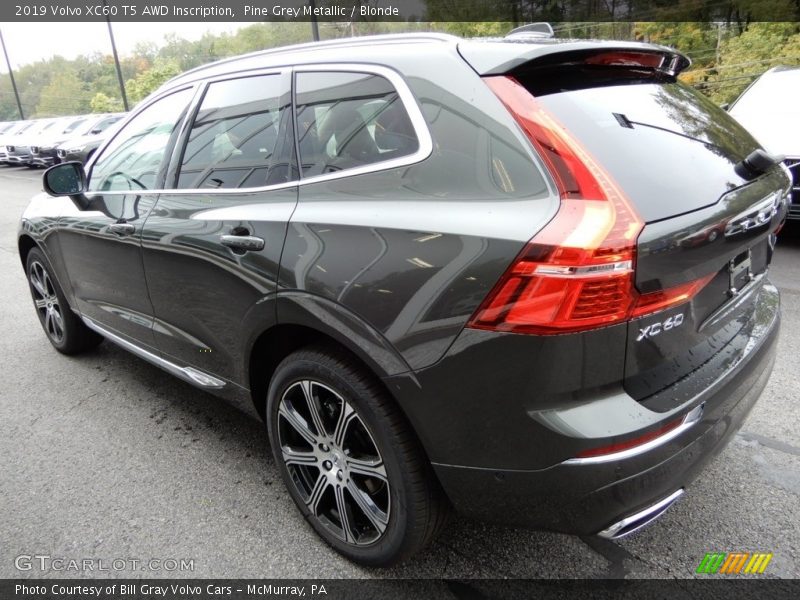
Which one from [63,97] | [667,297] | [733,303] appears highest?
[667,297]

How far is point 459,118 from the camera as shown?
1729mm

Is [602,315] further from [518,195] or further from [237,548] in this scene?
[237,548]

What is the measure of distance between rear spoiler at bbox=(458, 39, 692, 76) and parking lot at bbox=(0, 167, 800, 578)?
169 centimetres

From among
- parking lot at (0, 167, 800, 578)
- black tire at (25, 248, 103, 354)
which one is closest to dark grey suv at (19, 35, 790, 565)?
parking lot at (0, 167, 800, 578)

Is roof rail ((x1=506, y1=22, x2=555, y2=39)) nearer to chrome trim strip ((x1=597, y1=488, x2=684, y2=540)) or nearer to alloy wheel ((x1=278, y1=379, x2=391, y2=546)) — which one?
alloy wheel ((x1=278, y1=379, x2=391, y2=546))

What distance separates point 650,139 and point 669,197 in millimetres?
257

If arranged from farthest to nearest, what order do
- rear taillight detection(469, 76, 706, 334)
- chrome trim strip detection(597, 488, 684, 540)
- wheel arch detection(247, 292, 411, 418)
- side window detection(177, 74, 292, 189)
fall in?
side window detection(177, 74, 292, 189), wheel arch detection(247, 292, 411, 418), chrome trim strip detection(597, 488, 684, 540), rear taillight detection(469, 76, 706, 334)

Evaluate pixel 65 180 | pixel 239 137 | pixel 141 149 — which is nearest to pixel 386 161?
pixel 239 137

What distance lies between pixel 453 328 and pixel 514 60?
0.81m

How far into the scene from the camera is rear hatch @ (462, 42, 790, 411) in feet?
5.20

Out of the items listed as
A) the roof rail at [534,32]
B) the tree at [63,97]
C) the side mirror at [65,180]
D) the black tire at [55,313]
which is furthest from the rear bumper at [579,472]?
the tree at [63,97]

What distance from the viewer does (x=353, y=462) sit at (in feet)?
6.75

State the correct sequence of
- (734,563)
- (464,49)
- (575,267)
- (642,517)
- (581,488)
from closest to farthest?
(575,267) < (581,488) < (642,517) < (464,49) < (734,563)

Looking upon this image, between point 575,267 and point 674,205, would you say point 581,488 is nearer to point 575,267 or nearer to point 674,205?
point 575,267
